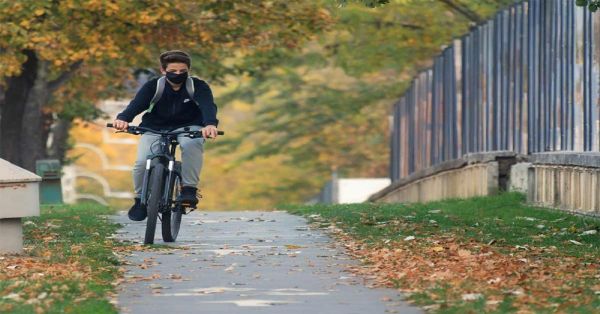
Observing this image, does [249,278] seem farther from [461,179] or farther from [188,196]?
[461,179]

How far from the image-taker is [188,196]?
1546cm

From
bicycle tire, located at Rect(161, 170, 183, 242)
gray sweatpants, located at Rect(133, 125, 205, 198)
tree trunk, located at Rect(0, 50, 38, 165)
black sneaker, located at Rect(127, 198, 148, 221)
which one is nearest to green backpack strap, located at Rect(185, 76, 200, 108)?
gray sweatpants, located at Rect(133, 125, 205, 198)

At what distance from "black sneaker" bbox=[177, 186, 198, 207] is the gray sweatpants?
0.14 feet

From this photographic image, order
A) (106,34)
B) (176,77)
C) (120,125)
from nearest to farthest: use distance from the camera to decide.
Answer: (120,125) → (176,77) → (106,34)

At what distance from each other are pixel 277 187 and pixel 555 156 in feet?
140

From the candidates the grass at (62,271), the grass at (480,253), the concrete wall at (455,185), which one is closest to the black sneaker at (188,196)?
the grass at (62,271)

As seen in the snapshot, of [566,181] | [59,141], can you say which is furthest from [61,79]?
[566,181]

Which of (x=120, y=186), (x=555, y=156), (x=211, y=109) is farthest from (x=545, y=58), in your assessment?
(x=120, y=186)

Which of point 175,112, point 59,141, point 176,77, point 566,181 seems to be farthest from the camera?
point 59,141

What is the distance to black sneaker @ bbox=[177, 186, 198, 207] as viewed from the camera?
50.7ft

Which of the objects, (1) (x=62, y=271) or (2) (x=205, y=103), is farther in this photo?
(2) (x=205, y=103)

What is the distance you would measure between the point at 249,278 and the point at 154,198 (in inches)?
112

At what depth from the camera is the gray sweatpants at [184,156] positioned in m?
15.4

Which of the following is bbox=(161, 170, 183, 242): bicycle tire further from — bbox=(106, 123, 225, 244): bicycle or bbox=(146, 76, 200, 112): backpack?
bbox=(146, 76, 200, 112): backpack
